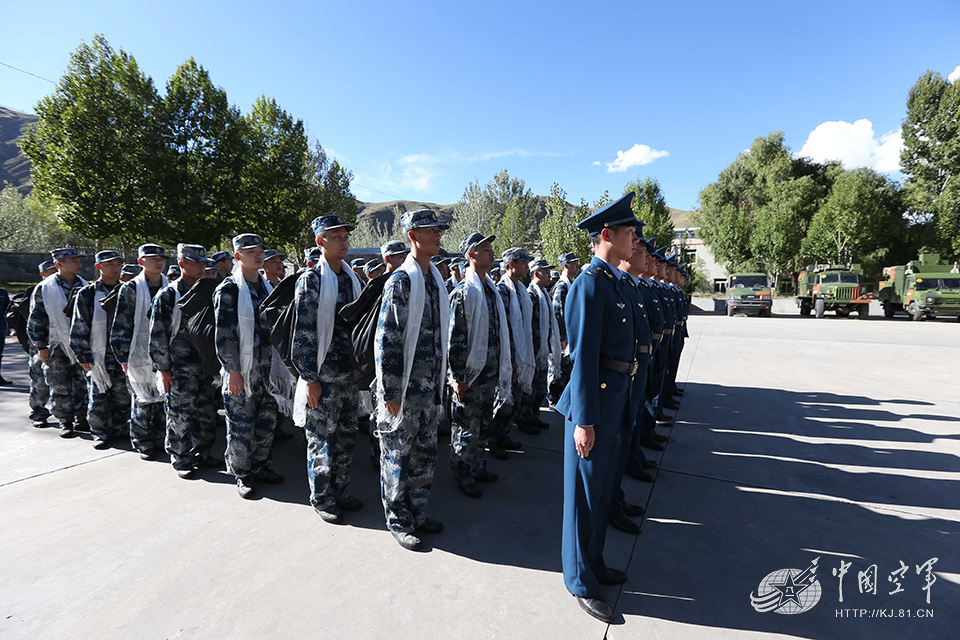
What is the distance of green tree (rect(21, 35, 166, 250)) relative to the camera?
1593 centimetres

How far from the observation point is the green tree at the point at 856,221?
28.9 meters

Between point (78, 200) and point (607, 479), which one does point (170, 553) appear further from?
point (78, 200)

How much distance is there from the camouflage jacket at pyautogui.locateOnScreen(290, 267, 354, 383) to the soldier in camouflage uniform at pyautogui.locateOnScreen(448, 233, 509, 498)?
926 millimetres

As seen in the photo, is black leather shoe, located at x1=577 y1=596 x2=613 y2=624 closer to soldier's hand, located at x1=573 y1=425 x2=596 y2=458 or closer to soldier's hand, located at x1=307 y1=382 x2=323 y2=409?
soldier's hand, located at x1=573 y1=425 x2=596 y2=458

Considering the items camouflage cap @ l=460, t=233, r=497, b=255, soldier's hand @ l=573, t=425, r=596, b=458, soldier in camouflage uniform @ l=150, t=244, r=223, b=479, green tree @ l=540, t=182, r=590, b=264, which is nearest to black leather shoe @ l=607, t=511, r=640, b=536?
soldier's hand @ l=573, t=425, r=596, b=458

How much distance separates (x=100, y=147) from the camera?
16.3 meters

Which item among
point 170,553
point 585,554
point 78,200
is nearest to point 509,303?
point 585,554

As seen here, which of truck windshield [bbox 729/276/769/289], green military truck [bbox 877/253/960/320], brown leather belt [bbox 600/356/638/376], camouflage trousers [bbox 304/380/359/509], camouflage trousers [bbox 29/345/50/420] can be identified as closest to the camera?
brown leather belt [bbox 600/356/638/376]

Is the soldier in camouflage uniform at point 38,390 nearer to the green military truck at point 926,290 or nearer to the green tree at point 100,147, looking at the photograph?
the green tree at point 100,147

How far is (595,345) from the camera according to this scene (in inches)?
87.9


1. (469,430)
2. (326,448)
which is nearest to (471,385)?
(469,430)

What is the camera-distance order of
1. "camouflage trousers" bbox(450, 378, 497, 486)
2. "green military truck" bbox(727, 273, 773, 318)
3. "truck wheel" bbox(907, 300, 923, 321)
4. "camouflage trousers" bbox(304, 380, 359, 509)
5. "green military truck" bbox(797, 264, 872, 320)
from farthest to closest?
"green military truck" bbox(727, 273, 773, 318), "green military truck" bbox(797, 264, 872, 320), "truck wheel" bbox(907, 300, 923, 321), "camouflage trousers" bbox(450, 378, 497, 486), "camouflage trousers" bbox(304, 380, 359, 509)

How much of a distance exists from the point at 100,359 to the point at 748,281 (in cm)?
2553

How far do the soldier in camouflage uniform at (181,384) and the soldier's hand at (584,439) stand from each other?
3640mm
